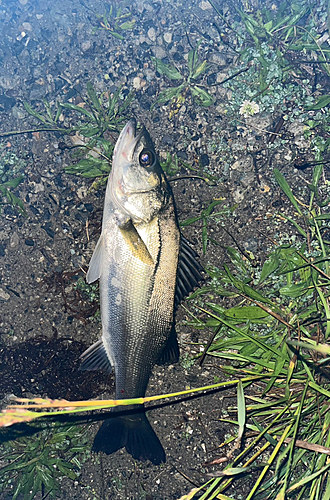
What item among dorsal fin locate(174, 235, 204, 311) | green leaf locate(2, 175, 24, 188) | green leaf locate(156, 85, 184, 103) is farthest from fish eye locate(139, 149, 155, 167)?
green leaf locate(2, 175, 24, 188)

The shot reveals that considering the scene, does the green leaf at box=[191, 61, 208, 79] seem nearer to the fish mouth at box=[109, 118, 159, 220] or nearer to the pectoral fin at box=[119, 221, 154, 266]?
the fish mouth at box=[109, 118, 159, 220]

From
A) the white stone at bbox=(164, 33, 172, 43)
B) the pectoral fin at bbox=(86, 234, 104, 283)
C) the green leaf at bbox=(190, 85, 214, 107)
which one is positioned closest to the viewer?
the pectoral fin at bbox=(86, 234, 104, 283)

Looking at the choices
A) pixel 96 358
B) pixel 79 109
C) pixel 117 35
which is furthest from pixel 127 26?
pixel 96 358

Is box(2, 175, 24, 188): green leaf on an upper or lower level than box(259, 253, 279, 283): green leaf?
upper

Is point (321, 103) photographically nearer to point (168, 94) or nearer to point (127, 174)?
point (168, 94)

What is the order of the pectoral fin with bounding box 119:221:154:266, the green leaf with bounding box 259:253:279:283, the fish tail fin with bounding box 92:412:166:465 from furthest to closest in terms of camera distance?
1. the green leaf with bounding box 259:253:279:283
2. the fish tail fin with bounding box 92:412:166:465
3. the pectoral fin with bounding box 119:221:154:266
